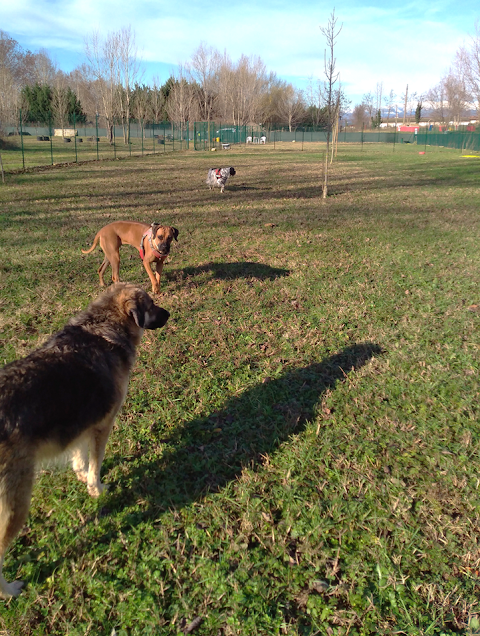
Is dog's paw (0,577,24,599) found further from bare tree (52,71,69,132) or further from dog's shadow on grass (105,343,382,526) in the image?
bare tree (52,71,69,132)

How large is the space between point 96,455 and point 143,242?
390 cm

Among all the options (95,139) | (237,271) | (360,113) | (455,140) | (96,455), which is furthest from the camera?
(360,113)

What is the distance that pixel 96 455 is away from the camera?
8.43 feet

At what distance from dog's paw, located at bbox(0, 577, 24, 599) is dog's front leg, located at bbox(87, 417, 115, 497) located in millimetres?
637

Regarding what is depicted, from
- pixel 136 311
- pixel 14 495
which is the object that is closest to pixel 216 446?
pixel 136 311

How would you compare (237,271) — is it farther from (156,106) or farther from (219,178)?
(156,106)

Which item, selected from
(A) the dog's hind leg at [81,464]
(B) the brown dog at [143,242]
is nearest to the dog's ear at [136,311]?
(A) the dog's hind leg at [81,464]

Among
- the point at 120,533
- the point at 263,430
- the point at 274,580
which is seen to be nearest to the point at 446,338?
the point at 263,430

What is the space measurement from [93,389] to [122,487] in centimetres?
83

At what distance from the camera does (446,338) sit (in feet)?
15.4

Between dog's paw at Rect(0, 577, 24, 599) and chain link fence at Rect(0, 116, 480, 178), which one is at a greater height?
chain link fence at Rect(0, 116, 480, 178)

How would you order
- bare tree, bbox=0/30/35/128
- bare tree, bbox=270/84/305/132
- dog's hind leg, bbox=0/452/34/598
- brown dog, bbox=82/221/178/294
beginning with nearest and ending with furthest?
dog's hind leg, bbox=0/452/34/598, brown dog, bbox=82/221/178/294, bare tree, bbox=0/30/35/128, bare tree, bbox=270/84/305/132

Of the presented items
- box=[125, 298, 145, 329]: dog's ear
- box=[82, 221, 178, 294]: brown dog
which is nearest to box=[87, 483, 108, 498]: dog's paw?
box=[125, 298, 145, 329]: dog's ear

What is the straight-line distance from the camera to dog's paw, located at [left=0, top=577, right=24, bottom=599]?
6.64 ft
